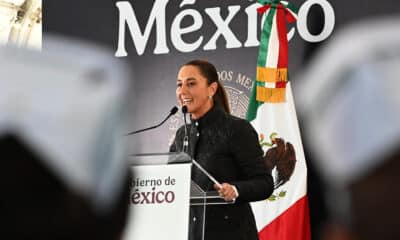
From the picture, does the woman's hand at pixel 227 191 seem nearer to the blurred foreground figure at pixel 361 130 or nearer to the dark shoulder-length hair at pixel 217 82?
the dark shoulder-length hair at pixel 217 82

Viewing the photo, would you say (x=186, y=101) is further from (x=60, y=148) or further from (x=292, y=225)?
(x=60, y=148)

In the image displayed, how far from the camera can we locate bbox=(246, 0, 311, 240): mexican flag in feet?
19.4

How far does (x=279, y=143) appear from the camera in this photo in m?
5.96

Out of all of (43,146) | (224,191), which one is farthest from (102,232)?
(224,191)

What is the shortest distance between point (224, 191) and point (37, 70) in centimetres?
309

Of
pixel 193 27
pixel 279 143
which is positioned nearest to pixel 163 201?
pixel 279 143

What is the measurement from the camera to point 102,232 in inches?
18.8

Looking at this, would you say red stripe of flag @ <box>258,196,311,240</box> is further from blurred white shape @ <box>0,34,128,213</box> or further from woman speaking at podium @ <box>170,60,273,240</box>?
blurred white shape @ <box>0,34,128,213</box>

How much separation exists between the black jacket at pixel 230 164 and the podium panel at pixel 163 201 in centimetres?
34

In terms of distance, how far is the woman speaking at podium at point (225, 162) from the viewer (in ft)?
12.3

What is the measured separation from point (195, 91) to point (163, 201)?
0.92m

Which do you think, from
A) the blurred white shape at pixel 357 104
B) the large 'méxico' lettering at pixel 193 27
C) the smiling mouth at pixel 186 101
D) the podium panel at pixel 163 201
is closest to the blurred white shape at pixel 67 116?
the blurred white shape at pixel 357 104

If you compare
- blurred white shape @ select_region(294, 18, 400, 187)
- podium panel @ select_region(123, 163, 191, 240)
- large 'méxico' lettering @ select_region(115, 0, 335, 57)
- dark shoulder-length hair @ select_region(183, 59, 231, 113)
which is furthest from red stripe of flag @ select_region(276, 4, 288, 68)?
blurred white shape @ select_region(294, 18, 400, 187)

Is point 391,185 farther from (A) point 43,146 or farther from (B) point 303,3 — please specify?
(B) point 303,3
